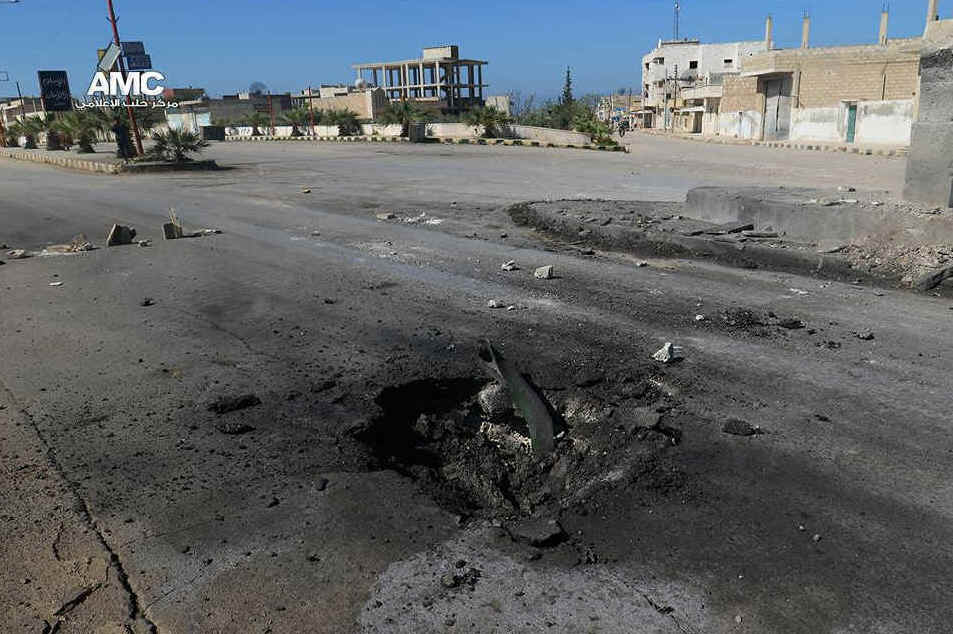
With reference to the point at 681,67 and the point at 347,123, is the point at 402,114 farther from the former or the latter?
the point at 681,67

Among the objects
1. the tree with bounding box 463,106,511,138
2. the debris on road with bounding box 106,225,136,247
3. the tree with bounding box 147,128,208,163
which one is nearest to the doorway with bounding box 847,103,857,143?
the tree with bounding box 463,106,511,138

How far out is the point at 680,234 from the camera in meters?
9.79

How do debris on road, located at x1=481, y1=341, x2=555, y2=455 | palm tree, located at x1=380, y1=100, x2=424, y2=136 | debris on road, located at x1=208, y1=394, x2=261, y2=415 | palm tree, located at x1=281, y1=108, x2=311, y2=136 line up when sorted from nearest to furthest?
1. debris on road, located at x1=481, y1=341, x2=555, y2=455
2. debris on road, located at x1=208, y1=394, x2=261, y2=415
3. palm tree, located at x1=380, y1=100, x2=424, y2=136
4. palm tree, located at x1=281, y1=108, x2=311, y2=136

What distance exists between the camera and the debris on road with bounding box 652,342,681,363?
519 centimetres

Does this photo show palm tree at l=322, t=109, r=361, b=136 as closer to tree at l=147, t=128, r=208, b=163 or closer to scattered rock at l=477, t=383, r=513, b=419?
tree at l=147, t=128, r=208, b=163

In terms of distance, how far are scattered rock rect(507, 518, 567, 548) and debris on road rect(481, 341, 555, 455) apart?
810 mm

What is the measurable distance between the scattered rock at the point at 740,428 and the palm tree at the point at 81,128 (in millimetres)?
37248

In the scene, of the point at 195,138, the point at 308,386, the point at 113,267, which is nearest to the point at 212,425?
the point at 308,386

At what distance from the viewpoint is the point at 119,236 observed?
34.4 feet

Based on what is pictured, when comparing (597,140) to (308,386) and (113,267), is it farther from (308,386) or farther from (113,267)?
(308,386)

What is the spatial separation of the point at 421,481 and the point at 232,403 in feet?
5.23

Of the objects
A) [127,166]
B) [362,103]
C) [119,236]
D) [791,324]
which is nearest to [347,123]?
[362,103]

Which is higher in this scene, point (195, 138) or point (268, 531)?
point (195, 138)

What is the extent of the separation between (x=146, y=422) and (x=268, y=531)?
1.62m
